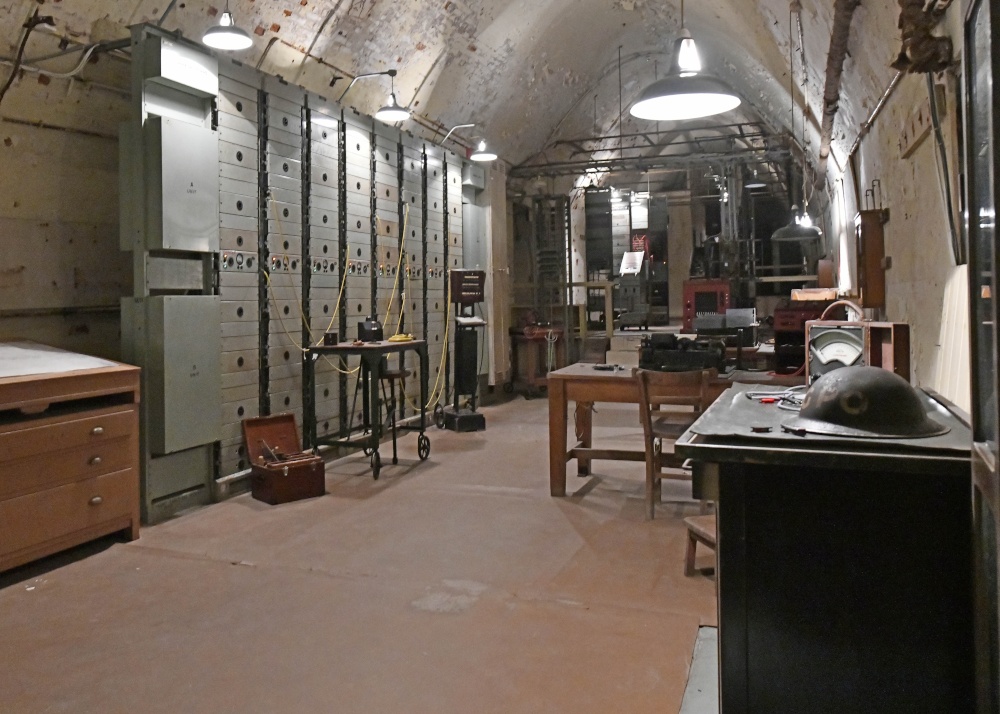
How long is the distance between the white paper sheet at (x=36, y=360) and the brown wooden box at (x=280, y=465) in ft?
3.90

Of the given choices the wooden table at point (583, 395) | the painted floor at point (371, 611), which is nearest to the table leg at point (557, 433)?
the wooden table at point (583, 395)

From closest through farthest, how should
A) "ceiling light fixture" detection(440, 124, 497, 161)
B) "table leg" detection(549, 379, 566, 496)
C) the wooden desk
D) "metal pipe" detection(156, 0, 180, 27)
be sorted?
"metal pipe" detection(156, 0, 180, 27) < "table leg" detection(549, 379, 566, 496) < "ceiling light fixture" detection(440, 124, 497, 161) < the wooden desk

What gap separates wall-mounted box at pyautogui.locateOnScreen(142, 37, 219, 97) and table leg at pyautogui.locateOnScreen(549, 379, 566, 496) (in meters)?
2.70

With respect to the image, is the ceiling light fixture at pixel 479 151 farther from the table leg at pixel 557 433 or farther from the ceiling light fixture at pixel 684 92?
the ceiling light fixture at pixel 684 92

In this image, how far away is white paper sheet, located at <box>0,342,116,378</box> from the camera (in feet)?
10.7

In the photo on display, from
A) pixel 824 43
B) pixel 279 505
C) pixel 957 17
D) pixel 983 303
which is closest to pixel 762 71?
pixel 824 43

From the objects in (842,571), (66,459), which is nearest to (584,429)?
(66,459)

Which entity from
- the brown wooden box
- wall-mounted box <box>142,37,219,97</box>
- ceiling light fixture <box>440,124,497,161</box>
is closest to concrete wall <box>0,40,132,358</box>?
wall-mounted box <box>142,37,219,97</box>

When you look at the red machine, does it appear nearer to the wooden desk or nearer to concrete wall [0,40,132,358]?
the wooden desk

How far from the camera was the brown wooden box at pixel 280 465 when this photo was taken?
4.48m

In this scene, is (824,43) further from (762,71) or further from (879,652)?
(879,652)

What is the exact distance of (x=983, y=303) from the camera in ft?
4.51

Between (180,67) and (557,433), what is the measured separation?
300 centimetres

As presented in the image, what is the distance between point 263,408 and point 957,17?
429cm
